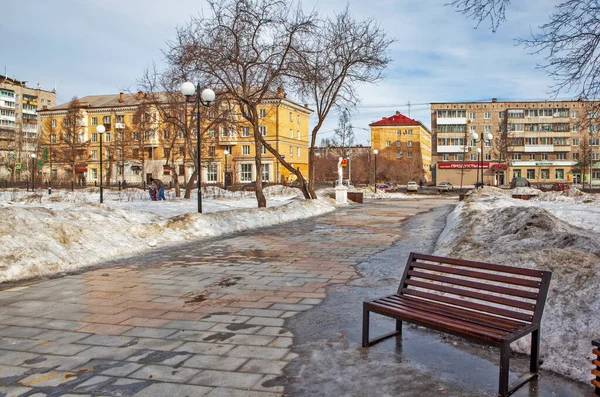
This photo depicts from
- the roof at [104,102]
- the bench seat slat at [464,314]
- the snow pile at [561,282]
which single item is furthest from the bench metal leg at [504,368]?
the roof at [104,102]

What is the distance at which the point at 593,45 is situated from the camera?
29.5 feet

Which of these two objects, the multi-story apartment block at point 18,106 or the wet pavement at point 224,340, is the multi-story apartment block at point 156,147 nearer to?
the multi-story apartment block at point 18,106

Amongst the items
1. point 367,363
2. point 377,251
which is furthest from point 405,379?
point 377,251

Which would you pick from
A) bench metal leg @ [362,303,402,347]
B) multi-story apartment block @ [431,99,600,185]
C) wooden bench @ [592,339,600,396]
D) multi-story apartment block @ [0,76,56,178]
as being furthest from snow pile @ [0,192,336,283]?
multi-story apartment block @ [0,76,56,178]

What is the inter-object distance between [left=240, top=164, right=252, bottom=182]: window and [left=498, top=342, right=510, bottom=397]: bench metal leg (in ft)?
199

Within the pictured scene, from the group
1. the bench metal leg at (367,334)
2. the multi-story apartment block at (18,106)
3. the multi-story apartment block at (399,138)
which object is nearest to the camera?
the bench metal leg at (367,334)

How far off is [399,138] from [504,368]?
87570mm

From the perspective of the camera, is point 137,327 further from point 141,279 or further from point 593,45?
point 593,45

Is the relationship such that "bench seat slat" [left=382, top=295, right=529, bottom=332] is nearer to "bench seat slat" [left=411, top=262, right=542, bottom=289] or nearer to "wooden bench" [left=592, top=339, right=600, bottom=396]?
"bench seat slat" [left=411, top=262, right=542, bottom=289]

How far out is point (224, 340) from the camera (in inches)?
175

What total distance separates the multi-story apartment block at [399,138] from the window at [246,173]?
3117 centimetres

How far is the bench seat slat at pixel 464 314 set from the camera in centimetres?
351

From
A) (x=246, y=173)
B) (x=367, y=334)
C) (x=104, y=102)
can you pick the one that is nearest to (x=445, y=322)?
(x=367, y=334)

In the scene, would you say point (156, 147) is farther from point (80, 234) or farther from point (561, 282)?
point (561, 282)
